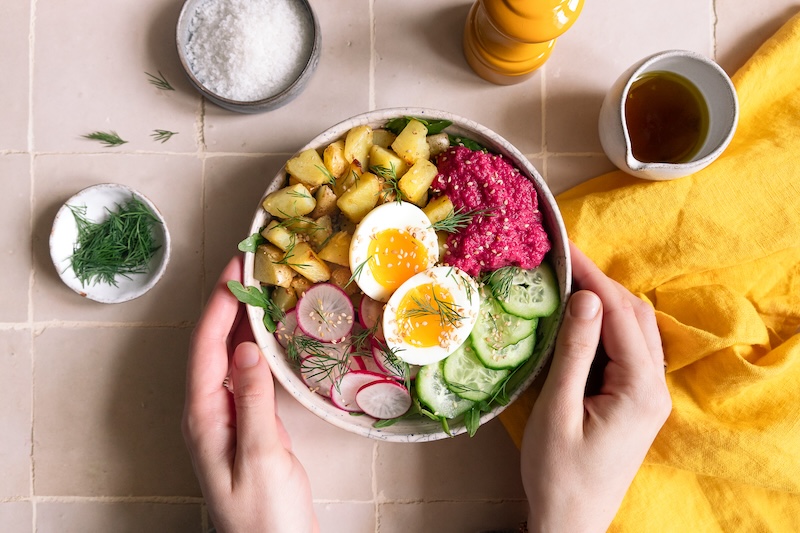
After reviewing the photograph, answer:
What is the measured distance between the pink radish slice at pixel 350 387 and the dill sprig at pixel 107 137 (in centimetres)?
80

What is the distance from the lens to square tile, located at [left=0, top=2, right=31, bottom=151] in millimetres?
1484

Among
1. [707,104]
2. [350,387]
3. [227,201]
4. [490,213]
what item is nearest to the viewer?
[490,213]

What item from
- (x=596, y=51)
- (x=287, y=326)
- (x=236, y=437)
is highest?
(x=596, y=51)

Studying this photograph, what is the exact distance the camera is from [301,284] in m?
1.22

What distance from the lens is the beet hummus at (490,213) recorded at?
3.81 feet

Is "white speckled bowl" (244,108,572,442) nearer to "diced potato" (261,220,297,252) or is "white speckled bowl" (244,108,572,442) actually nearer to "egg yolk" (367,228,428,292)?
"diced potato" (261,220,297,252)

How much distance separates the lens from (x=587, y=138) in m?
1.47

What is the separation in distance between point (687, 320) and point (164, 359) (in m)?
1.25

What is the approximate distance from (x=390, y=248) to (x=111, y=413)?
2.86 ft

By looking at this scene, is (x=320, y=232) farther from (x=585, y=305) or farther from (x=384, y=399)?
(x=585, y=305)

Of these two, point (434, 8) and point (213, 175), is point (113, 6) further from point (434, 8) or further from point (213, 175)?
point (434, 8)

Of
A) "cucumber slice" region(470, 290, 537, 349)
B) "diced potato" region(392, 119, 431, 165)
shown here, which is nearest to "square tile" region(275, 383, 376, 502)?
"cucumber slice" region(470, 290, 537, 349)

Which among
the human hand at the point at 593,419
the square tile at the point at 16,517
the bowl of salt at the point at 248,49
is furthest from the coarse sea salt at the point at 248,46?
the square tile at the point at 16,517

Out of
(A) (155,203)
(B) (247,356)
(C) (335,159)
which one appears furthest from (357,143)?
(A) (155,203)
